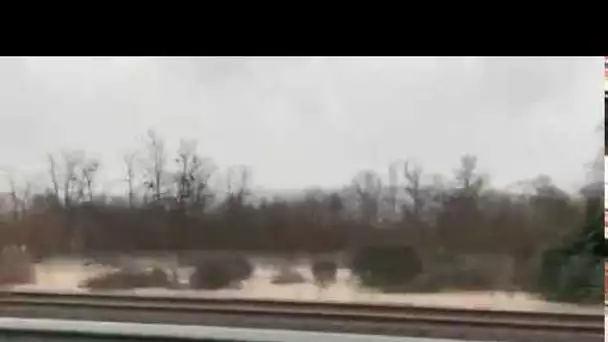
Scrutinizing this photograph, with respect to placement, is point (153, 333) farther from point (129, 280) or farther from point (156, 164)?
point (156, 164)

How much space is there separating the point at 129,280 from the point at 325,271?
0.72m

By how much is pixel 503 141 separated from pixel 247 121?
822mm

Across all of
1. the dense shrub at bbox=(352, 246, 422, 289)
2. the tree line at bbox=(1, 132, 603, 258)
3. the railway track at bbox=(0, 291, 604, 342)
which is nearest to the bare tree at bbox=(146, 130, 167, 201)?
the tree line at bbox=(1, 132, 603, 258)

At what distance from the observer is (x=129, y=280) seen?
8.46ft

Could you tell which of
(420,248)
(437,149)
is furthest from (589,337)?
(437,149)

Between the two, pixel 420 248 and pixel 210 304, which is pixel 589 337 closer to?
pixel 420 248

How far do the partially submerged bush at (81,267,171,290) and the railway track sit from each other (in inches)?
2.1

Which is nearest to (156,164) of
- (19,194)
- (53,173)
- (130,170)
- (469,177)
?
(130,170)

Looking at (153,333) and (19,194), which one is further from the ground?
(19,194)

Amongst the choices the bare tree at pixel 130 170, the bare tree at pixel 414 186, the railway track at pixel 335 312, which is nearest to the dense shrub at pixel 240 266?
the railway track at pixel 335 312

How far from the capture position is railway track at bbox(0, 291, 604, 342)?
2281 millimetres
